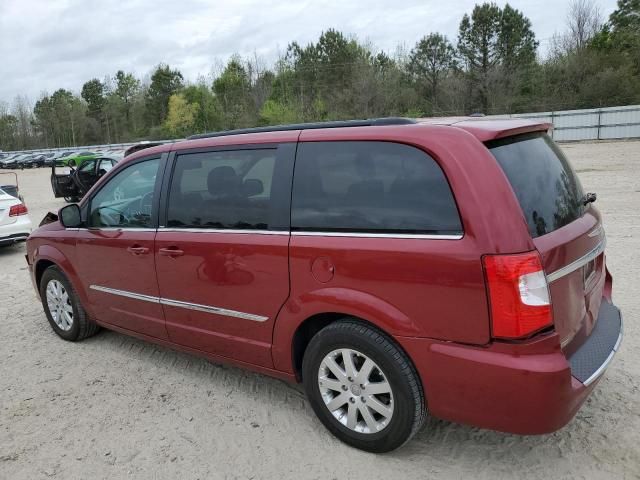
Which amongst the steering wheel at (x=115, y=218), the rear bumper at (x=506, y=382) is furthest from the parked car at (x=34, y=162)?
the rear bumper at (x=506, y=382)

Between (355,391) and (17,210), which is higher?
(17,210)

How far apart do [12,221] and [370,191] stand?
28.4ft

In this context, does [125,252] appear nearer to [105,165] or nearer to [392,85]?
[105,165]

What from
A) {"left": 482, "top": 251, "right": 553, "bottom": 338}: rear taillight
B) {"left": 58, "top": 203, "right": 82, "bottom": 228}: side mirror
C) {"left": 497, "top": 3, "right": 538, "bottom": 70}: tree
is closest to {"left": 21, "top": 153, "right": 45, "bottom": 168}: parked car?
{"left": 497, "top": 3, "right": 538, "bottom": 70}: tree

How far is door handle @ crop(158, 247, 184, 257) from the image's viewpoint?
3581mm

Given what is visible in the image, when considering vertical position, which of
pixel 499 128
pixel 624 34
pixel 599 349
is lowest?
pixel 599 349

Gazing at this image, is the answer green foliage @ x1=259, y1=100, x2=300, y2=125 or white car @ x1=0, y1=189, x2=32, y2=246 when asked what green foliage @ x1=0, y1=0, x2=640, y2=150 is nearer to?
green foliage @ x1=259, y1=100, x2=300, y2=125

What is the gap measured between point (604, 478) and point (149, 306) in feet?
10.00

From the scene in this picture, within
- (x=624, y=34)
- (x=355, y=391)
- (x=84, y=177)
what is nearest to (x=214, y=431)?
(x=355, y=391)

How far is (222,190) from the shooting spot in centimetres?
A: 344

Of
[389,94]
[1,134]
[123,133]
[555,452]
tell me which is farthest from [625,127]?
[1,134]

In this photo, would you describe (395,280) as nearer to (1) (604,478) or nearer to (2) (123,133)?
(1) (604,478)

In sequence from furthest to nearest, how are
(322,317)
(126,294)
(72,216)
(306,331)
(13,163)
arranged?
(13,163) < (72,216) < (126,294) < (306,331) < (322,317)

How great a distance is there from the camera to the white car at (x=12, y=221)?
30.3 ft
